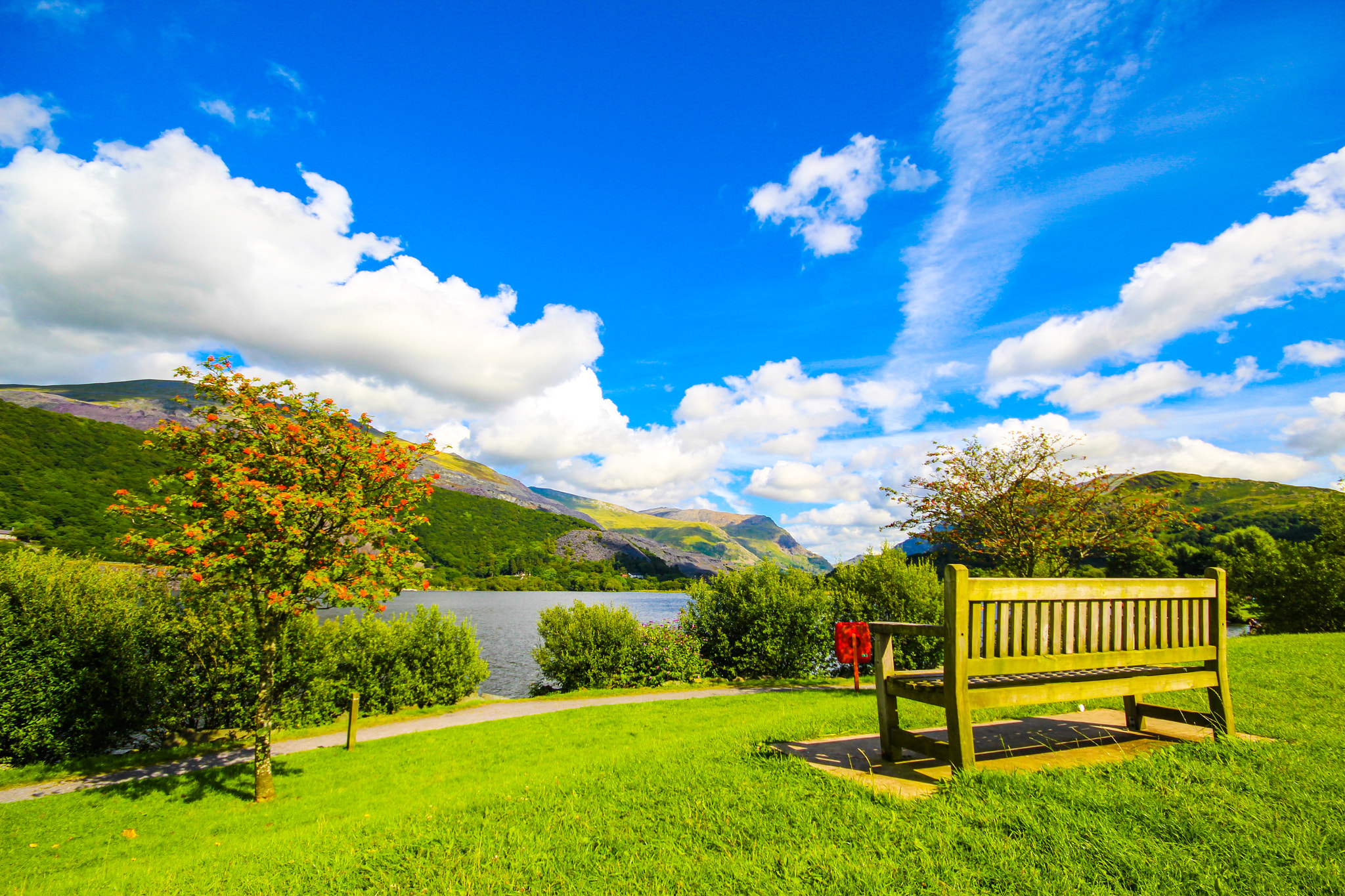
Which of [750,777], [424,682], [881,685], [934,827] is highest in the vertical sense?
[881,685]

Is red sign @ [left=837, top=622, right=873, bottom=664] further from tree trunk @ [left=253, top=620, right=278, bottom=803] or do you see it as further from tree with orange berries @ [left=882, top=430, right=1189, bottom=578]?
tree trunk @ [left=253, top=620, right=278, bottom=803]

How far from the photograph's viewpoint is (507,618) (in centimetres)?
7275

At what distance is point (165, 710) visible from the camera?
15.0 m

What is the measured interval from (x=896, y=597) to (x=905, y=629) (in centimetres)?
1784

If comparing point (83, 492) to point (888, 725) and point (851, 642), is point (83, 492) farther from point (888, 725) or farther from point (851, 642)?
point (888, 725)

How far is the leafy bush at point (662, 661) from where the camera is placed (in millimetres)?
22234

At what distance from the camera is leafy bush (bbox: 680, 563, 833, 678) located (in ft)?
73.5

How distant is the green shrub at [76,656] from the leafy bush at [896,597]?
69.1 ft

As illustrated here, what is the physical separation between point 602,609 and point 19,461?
445 feet

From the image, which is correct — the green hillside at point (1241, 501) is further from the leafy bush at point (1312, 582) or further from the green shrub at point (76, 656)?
the green shrub at point (76, 656)

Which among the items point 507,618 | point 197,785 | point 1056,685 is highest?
point 1056,685

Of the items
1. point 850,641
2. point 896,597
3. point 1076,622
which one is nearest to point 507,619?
point 896,597

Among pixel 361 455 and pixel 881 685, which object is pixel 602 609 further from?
pixel 881 685

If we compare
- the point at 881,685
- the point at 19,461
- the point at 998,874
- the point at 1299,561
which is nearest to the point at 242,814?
the point at 881,685
